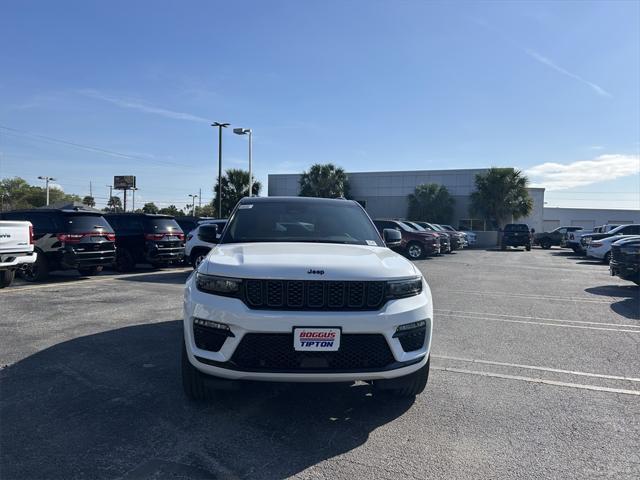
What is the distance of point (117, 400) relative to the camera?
3922mm

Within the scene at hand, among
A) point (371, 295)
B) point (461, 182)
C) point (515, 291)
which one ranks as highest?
point (461, 182)

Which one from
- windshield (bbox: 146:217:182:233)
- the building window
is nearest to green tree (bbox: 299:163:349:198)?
the building window

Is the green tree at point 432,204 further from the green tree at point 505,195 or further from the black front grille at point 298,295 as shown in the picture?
the black front grille at point 298,295

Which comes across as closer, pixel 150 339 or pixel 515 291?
pixel 150 339

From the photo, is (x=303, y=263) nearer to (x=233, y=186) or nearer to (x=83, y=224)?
(x=83, y=224)

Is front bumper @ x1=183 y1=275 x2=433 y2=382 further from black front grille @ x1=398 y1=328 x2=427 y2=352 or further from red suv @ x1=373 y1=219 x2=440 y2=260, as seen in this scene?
red suv @ x1=373 y1=219 x2=440 y2=260

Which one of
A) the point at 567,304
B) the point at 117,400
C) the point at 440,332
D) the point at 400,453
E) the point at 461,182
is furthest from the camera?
the point at 461,182

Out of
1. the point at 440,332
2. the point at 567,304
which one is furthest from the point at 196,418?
the point at 567,304

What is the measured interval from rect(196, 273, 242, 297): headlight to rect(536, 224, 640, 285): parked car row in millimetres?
11566

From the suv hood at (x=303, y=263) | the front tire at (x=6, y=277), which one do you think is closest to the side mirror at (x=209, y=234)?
the suv hood at (x=303, y=263)

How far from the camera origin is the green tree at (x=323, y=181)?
4322 centimetres

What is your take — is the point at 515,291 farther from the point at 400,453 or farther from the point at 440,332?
the point at 400,453

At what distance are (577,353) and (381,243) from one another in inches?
118

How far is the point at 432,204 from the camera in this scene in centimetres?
4088
